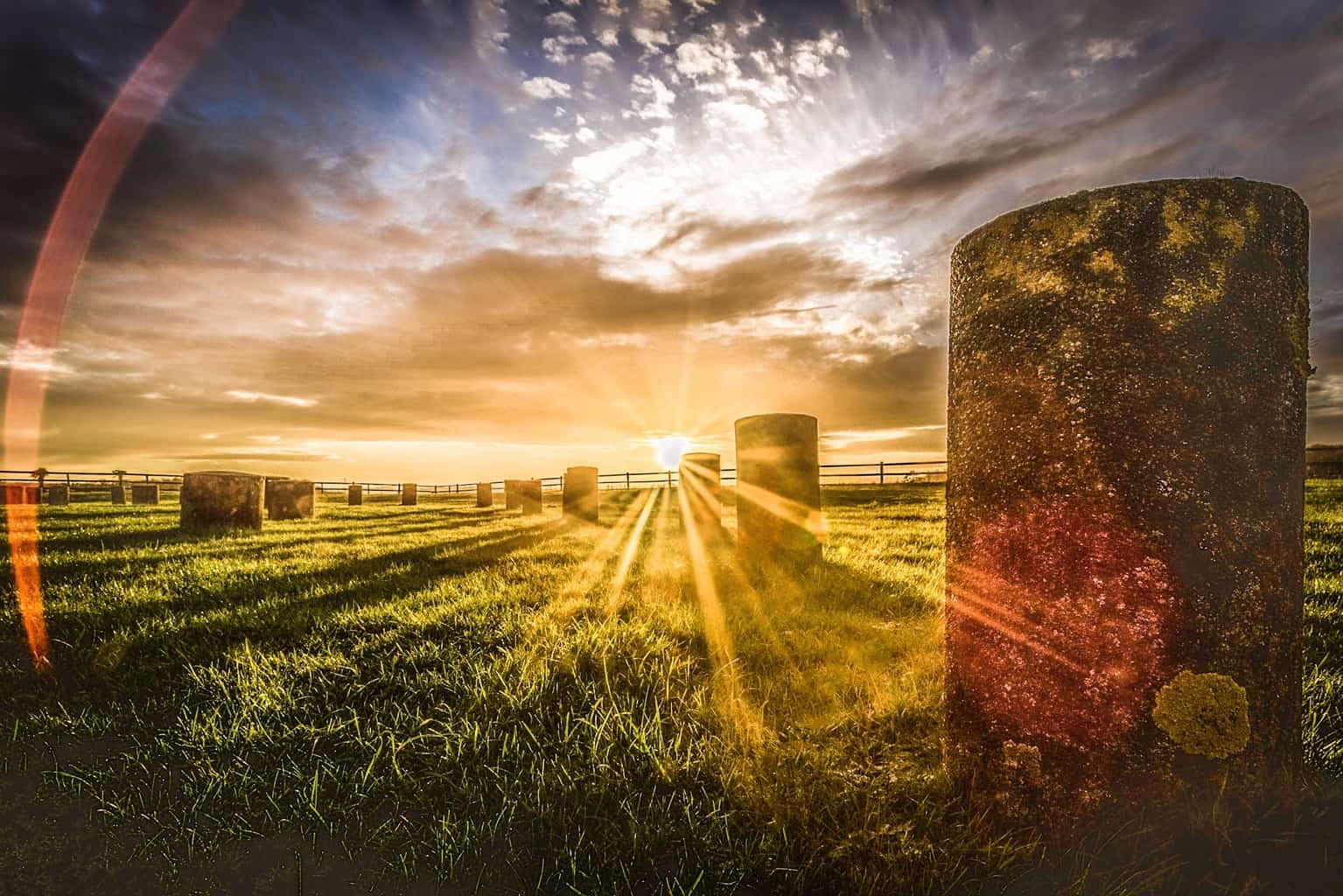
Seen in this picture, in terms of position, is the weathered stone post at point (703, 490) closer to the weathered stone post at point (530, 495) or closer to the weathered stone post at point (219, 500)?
the weathered stone post at point (530, 495)

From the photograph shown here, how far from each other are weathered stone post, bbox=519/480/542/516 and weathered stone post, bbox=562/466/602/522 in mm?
4094

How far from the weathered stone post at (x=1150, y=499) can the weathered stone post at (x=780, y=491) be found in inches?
208

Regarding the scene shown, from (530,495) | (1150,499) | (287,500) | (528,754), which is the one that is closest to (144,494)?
(287,500)

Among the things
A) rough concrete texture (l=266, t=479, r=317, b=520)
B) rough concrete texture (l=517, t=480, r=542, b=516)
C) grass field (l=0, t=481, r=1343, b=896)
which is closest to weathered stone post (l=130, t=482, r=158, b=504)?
rough concrete texture (l=266, t=479, r=317, b=520)

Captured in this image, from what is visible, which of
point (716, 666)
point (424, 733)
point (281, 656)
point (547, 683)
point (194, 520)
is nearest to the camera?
point (424, 733)

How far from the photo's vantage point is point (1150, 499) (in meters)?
2.04

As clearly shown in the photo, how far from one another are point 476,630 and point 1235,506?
4.23m

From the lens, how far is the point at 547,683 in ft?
11.4

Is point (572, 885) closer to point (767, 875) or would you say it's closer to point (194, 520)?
point (767, 875)

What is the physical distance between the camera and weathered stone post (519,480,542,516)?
1982cm

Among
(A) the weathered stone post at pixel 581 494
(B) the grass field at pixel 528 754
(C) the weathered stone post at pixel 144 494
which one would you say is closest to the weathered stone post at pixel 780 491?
(B) the grass field at pixel 528 754

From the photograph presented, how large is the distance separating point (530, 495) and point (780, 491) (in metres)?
13.6

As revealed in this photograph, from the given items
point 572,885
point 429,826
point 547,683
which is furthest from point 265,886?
point 547,683

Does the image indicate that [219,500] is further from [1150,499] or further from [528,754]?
[1150,499]
